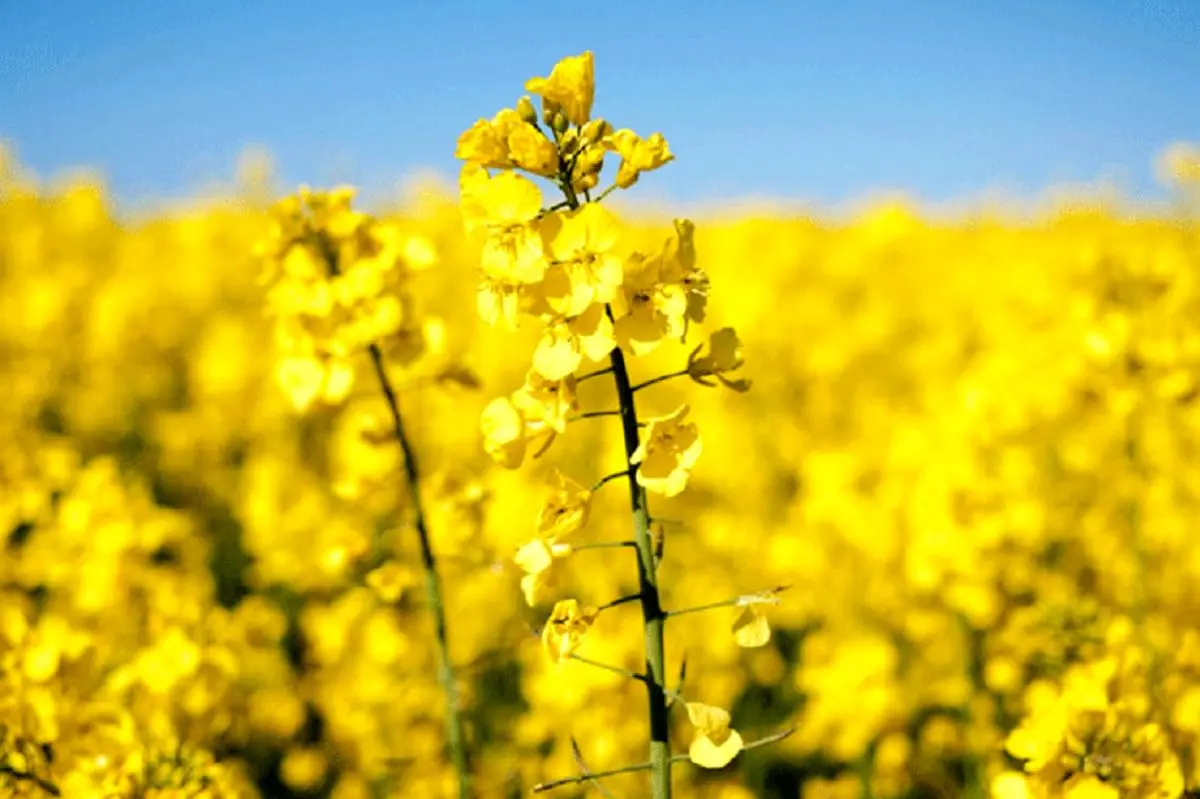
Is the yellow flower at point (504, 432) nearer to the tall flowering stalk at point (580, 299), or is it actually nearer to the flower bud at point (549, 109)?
the tall flowering stalk at point (580, 299)

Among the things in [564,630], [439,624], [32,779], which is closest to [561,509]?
[564,630]

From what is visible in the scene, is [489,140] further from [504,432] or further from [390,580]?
[390,580]

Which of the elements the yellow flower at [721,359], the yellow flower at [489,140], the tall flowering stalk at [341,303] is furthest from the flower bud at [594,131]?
the tall flowering stalk at [341,303]

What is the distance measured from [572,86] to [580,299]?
1.24 feet

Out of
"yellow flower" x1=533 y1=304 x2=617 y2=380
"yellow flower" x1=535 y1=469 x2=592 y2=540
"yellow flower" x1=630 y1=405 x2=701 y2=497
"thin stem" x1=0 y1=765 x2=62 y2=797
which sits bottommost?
"thin stem" x1=0 y1=765 x2=62 y2=797

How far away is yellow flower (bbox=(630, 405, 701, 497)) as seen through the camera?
69.9 inches

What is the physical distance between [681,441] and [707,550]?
454 cm

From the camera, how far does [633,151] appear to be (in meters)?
1.78

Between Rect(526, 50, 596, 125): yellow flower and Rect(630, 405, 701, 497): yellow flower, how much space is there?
21.1 inches

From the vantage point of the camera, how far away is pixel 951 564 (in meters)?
3.93

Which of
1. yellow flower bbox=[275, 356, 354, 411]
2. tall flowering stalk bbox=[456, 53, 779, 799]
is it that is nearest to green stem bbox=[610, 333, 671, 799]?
tall flowering stalk bbox=[456, 53, 779, 799]

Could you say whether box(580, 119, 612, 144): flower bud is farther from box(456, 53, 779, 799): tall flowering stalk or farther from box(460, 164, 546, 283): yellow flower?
box(460, 164, 546, 283): yellow flower

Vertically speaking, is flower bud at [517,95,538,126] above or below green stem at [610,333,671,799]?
above

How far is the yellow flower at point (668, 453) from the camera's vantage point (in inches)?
69.9
